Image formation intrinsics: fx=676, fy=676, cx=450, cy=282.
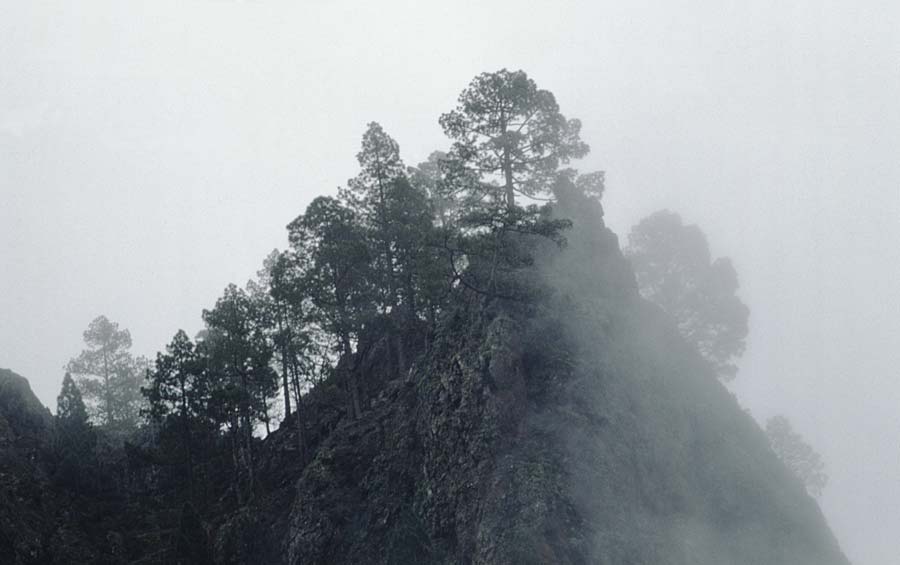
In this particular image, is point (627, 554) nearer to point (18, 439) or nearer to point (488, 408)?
point (488, 408)

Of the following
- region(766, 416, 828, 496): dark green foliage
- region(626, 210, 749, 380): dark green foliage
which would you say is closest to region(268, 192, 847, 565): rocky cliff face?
region(626, 210, 749, 380): dark green foliage

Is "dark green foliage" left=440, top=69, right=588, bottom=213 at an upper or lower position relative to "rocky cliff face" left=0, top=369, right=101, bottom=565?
upper

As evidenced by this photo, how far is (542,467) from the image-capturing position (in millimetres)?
26156

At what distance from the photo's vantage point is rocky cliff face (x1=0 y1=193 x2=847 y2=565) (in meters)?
25.6

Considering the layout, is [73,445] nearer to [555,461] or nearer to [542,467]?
[542,467]

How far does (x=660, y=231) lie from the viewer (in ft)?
172

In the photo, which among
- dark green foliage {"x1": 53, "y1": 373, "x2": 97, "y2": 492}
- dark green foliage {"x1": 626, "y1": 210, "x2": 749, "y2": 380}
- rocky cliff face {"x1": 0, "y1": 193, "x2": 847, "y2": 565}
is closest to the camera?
rocky cliff face {"x1": 0, "y1": 193, "x2": 847, "y2": 565}

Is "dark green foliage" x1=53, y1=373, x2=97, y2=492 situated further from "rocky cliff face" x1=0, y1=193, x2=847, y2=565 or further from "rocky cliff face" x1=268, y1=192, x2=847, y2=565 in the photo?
"rocky cliff face" x1=268, y1=192, x2=847, y2=565

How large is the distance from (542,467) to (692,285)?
29.8m

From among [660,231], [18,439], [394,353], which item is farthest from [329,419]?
[660,231]

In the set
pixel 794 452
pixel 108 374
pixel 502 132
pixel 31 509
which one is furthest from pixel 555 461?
pixel 108 374

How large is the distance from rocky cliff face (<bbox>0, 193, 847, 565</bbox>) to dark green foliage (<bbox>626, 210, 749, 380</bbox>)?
1056 cm

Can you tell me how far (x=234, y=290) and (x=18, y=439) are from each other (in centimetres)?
1933

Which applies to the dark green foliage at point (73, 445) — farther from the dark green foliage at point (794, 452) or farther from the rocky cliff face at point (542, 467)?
the dark green foliage at point (794, 452)
